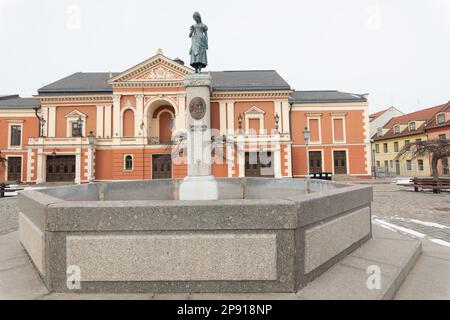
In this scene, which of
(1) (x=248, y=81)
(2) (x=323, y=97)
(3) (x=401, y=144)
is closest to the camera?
(1) (x=248, y=81)

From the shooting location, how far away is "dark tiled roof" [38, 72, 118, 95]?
27312mm

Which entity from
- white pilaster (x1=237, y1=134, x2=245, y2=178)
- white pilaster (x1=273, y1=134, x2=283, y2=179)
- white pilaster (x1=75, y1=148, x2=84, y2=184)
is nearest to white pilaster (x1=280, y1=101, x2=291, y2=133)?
white pilaster (x1=273, y1=134, x2=283, y2=179)

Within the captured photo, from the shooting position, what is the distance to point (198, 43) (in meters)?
8.45

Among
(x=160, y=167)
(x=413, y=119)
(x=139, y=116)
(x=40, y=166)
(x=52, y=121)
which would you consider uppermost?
(x=413, y=119)

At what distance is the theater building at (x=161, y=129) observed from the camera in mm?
25406

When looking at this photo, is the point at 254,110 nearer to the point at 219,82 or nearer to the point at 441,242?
the point at 219,82

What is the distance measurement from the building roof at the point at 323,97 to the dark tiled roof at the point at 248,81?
10.9 ft

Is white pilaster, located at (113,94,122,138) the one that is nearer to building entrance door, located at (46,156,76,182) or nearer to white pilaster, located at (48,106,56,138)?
building entrance door, located at (46,156,76,182)

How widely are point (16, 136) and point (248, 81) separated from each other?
30.6 metres

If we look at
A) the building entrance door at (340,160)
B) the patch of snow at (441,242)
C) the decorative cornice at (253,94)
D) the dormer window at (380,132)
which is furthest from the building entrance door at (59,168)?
the dormer window at (380,132)

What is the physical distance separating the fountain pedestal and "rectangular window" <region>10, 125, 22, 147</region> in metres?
32.6

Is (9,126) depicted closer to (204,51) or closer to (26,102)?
(26,102)

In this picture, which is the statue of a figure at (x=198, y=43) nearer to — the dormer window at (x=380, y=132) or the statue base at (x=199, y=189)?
the statue base at (x=199, y=189)

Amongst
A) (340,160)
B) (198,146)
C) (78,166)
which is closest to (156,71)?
(78,166)
